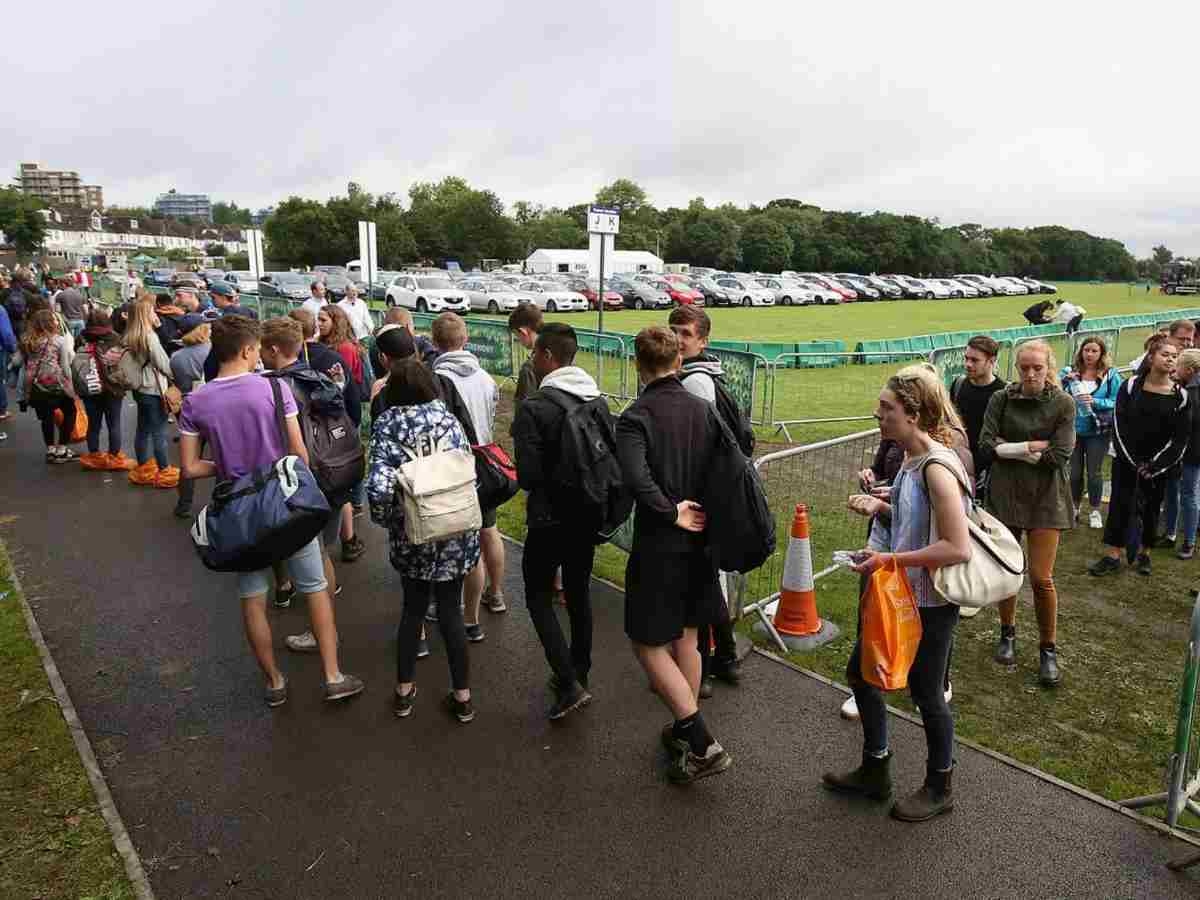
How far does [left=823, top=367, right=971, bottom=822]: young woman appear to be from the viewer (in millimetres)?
3043

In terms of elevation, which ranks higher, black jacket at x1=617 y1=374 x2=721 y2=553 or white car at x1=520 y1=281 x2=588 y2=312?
white car at x1=520 y1=281 x2=588 y2=312

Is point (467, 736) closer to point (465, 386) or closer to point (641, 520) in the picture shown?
point (641, 520)

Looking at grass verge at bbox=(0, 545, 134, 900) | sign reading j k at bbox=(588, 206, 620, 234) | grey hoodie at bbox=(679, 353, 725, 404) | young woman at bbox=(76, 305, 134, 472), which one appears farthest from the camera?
sign reading j k at bbox=(588, 206, 620, 234)

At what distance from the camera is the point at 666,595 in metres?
3.36

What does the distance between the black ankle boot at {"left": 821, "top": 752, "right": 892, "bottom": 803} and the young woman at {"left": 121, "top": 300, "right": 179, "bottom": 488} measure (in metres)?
6.76

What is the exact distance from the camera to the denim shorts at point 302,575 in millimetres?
3969

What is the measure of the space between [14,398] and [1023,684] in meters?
13.9

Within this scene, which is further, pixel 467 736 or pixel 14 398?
pixel 14 398

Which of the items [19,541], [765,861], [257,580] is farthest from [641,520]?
[19,541]

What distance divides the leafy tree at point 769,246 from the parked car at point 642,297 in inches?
1899

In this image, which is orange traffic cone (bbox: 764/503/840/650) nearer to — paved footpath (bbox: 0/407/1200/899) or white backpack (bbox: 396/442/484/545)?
paved footpath (bbox: 0/407/1200/899)

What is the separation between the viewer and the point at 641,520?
3.38 m

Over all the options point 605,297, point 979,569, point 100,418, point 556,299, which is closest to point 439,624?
point 979,569

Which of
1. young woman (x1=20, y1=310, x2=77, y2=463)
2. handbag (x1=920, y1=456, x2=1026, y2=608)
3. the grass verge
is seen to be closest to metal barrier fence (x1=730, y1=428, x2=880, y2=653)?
handbag (x1=920, y1=456, x2=1026, y2=608)
